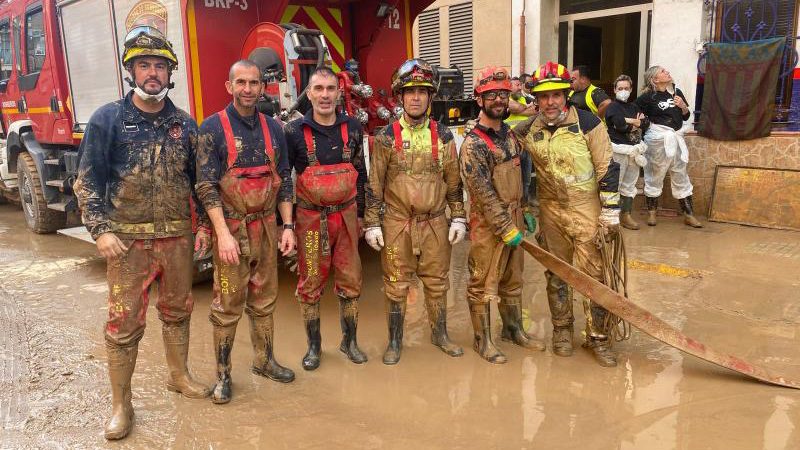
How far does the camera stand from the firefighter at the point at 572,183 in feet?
11.6

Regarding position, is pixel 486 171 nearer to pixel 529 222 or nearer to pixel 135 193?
pixel 529 222

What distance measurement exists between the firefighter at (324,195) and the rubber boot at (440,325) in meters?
0.49

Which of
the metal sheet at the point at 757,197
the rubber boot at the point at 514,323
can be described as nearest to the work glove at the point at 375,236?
the rubber boot at the point at 514,323

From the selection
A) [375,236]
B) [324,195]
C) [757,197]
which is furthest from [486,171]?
[757,197]

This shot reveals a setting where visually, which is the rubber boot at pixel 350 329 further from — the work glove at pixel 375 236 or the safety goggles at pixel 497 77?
the safety goggles at pixel 497 77

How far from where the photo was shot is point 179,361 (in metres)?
3.42

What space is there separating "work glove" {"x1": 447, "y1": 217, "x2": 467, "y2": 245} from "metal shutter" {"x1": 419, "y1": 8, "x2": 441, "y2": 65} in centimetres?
804

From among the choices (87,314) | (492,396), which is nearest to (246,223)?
(492,396)

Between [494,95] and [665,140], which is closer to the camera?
[494,95]

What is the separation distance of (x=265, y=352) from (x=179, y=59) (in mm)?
2696

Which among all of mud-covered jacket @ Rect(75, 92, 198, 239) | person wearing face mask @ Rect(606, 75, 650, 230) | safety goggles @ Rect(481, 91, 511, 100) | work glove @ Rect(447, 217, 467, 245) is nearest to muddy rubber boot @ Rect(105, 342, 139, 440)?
mud-covered jacket @ Rect(75, 92, 198, 239)

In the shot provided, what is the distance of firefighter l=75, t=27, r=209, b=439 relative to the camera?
2908mm

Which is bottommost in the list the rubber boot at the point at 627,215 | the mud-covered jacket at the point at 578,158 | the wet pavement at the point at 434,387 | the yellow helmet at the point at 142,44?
the wet pavement at the point at 434,387

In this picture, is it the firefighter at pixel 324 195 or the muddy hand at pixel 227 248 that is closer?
the muddy hand at pixel 227 248
